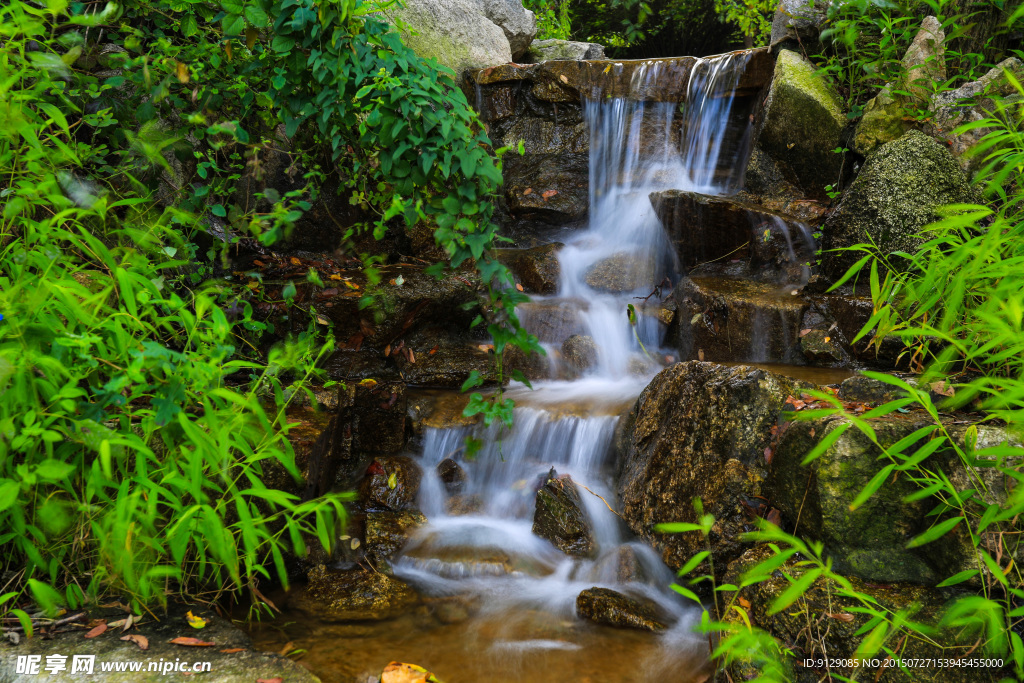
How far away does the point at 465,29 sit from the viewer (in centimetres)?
815

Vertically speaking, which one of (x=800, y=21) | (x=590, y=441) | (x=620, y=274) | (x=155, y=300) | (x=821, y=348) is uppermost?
(x=800, y=21)

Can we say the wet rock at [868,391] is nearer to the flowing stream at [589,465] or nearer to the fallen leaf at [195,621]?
the flowing stream at [589,465]

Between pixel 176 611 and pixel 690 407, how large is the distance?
8.19 feet

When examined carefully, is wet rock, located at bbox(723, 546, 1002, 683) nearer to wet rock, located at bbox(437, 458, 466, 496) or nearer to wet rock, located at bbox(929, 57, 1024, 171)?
wet rock, located at bbox(437, 458, 466, 496)

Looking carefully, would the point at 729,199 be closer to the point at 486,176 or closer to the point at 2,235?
the point at 486,176

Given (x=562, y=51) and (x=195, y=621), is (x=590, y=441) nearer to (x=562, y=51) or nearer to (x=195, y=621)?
(x=195, y=621)

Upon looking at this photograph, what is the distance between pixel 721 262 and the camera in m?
5.91

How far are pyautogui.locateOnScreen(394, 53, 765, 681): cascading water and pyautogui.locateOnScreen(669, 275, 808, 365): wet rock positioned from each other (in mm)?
440

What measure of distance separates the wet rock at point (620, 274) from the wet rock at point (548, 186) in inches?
51.1

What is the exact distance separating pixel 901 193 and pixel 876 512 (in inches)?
133

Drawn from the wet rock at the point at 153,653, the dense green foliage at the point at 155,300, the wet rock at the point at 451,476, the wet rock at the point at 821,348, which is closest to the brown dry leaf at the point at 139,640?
the wet rock at the point at 153,653

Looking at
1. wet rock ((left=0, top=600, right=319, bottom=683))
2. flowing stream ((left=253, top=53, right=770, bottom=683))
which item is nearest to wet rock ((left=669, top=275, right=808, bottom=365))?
flowing stream ((left=253, top=53, right=770, bottom=683))

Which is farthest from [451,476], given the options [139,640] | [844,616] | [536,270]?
[536,270]

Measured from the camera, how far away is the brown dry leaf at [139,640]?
6.83 ft
